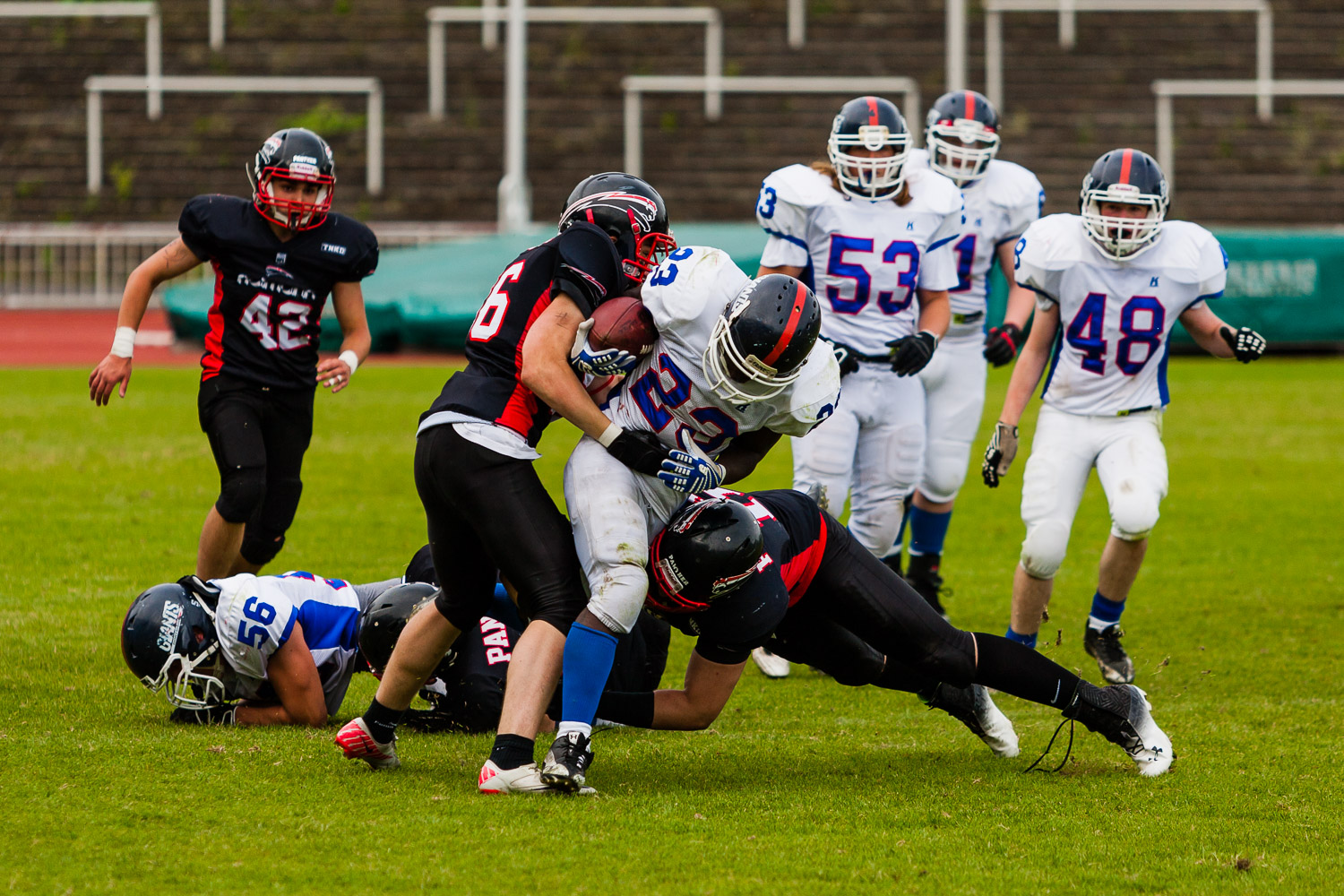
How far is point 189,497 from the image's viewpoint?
28.4ft

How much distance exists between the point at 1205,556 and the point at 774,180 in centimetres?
323

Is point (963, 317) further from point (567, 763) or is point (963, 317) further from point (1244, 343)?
point (567, 763)

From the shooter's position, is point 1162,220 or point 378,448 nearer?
point 1162,220

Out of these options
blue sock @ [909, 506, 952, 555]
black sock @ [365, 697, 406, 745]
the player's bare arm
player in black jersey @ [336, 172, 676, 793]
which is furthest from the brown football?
blue sock @ [909, 506, 952, 555]

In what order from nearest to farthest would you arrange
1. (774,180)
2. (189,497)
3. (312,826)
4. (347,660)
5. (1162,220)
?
(312,826), (347,660), (1162,220), (774,180), (189,497)

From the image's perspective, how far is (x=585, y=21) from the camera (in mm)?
23875

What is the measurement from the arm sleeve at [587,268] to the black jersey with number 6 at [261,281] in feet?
6.57

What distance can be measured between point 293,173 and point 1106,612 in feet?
10.8

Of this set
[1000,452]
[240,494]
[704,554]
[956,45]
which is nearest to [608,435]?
[704,554]

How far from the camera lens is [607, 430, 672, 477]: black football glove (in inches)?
155

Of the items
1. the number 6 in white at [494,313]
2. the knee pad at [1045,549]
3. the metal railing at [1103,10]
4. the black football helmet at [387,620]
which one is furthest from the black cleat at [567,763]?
the metal railing at [1103,10]

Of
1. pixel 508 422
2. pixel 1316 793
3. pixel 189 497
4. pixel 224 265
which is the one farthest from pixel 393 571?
pixel 1316 793

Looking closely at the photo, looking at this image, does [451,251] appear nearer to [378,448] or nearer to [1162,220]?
[378,448]

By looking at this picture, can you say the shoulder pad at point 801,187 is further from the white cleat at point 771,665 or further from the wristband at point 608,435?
the wristband at point 608,435
